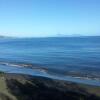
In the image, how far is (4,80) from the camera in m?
15.7

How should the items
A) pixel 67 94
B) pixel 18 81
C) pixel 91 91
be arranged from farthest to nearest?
pixel 18 81, pixel 91 91, pixel 67 94

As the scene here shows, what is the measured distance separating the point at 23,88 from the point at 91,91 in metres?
4.15

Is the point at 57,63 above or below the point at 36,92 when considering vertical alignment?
below

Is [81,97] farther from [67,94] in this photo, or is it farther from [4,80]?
[4,80]

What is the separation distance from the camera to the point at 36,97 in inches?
485

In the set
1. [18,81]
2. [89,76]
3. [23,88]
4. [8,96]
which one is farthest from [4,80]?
[89,76]

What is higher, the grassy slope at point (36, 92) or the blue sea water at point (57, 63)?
the grassy slope at point (36, 92)

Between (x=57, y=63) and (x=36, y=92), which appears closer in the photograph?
(x=36, y=92)

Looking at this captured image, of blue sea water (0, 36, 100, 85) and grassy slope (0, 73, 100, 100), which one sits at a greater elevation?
grassy slope (0, 73, 100, 100)

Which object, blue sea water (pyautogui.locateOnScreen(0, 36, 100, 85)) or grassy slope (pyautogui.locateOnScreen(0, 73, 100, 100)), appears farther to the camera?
blue sea water (pyautogui.locateOnScreen(0, 36, 100, 85))

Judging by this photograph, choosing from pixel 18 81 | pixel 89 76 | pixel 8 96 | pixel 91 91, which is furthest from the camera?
pixel 89 76

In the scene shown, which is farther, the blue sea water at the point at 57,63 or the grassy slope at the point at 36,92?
the blue sea water at the point at 57,63

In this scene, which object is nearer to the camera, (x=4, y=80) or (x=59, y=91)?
(x=59, y=91)

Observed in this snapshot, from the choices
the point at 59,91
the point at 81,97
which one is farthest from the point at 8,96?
the point at 81,97
